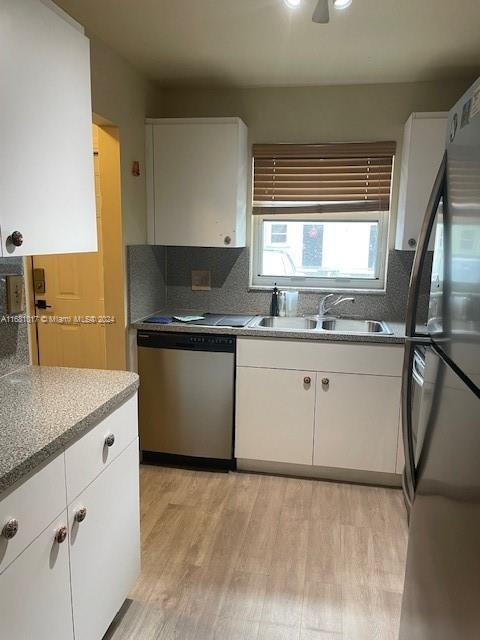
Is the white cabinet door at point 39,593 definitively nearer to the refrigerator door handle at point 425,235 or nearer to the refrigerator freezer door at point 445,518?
the refrigerator freezer door at point 445,518

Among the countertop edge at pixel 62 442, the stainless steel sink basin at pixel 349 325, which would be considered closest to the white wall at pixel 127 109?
the stainless steel sink basin at pixel 349 325

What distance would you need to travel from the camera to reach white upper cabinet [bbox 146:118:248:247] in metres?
2.88

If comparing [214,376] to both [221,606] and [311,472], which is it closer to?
[311,472]

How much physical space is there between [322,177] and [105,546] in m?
2.47

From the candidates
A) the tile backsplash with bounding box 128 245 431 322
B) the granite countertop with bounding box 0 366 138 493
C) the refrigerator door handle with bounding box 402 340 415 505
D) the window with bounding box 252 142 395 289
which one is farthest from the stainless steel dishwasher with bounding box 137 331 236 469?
the refrigerator door handle with bounding box 402 340 415 505

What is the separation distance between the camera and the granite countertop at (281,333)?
264 cm

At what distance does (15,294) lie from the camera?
69.8 inches

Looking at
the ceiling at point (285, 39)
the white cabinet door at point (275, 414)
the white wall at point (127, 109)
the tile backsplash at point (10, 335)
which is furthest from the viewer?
the white cabinet door at point (275, 414)

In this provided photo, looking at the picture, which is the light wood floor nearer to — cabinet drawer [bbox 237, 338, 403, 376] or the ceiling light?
cabinet drawer [bbox 237, 338, 403, 376]

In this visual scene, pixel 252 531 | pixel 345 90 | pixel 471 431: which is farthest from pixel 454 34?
pixel 252 531

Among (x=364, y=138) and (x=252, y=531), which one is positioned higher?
(x=364, y=138)

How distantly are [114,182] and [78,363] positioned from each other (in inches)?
51.5

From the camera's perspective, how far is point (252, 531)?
2379 millimetres

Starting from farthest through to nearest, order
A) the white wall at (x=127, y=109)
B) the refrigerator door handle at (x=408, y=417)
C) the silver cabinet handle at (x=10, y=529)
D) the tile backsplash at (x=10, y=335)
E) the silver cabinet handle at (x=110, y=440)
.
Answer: the white wall at (x=127, y=109) → the tile backsplash at (x=10, y=335) → the silver cabinet handle at (x=110, y=440) → the refrigerator door handle at (x=408, y=417) → the silver cabinet handle at (x=10, y=529)
